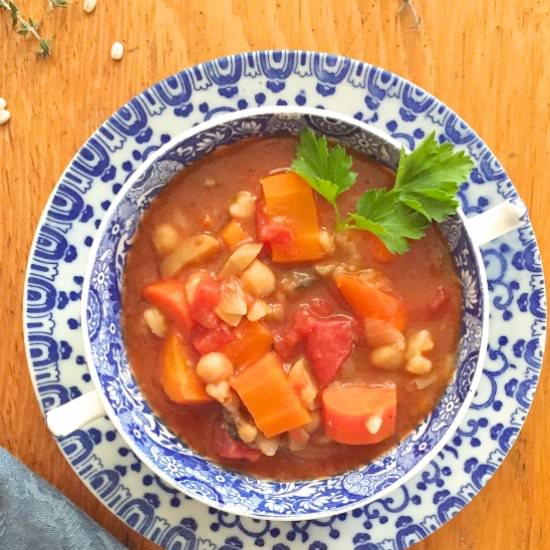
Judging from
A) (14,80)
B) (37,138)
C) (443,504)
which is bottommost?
(443,504)

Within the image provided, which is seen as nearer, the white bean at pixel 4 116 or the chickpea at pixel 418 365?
the chickpea at pixel 418 365

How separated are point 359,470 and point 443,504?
315 millimetres

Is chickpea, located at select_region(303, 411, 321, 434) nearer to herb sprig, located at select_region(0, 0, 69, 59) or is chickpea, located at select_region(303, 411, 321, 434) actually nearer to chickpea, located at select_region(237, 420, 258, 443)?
chickpea, located at select_region(237, 420, 258, 443)

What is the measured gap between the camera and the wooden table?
2.62 m

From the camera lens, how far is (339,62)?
7.79ft

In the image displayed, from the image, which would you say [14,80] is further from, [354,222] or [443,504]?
[443,504]

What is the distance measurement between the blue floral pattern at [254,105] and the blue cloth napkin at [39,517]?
0.67ft

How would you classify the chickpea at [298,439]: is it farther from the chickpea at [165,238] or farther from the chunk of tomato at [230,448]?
the chickpea at [165,238]

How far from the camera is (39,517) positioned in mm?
2629

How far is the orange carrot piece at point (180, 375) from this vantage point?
2281 millimetres

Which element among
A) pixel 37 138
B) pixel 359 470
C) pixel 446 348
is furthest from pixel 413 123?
pixel 37 138

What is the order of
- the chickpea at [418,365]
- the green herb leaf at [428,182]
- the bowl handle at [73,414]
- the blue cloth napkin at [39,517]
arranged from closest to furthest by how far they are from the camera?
the bowl handle at [73,414], the green herb leaf at [428,182], the chickpea at [418,365], the blue cloth napkin at [39,517]

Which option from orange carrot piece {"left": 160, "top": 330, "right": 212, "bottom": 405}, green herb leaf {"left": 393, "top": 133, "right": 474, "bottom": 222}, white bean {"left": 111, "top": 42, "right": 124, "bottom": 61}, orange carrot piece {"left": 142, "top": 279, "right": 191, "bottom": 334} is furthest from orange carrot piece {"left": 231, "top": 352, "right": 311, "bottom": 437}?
white bean {"left": 111, "top": 42, "right": 124, "bottom": 61}

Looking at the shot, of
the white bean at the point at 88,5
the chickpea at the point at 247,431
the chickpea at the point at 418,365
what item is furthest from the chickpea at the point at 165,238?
the white bean at the point at 88,5
